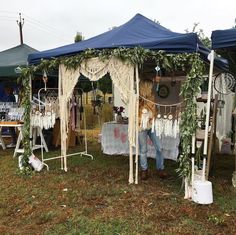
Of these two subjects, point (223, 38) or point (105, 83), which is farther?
point (105, 83)

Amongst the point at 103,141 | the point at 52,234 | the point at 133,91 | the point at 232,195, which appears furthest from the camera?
the point at 103,141

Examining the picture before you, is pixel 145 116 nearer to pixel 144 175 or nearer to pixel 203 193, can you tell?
pixel 144 175

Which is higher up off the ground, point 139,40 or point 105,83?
point 139,40

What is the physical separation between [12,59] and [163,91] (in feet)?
13.6

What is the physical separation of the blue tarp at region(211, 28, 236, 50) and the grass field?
6.59 ft

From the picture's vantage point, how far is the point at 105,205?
4.45m

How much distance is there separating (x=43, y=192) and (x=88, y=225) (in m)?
1.44

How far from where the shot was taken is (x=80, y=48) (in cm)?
558

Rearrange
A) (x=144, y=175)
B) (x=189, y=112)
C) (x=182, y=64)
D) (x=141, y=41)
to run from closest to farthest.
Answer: (x=189, y=112), (x=182, y=64), (x=141, y=41), (x=144, y=175)

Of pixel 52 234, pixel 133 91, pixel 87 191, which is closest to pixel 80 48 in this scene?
pixel 133 91

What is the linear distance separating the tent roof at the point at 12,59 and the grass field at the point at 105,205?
2678mm

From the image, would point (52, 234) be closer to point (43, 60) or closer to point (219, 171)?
point (43, 60)

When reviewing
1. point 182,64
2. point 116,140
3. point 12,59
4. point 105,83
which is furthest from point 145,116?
point 105,83

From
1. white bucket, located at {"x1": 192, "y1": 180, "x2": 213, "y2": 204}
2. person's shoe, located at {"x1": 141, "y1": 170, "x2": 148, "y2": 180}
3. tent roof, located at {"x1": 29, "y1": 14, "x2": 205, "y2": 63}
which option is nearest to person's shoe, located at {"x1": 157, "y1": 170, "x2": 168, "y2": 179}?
person's shoe, located at {"x1": 141, "y1": 170, "x2": 148, "y2": 180}
